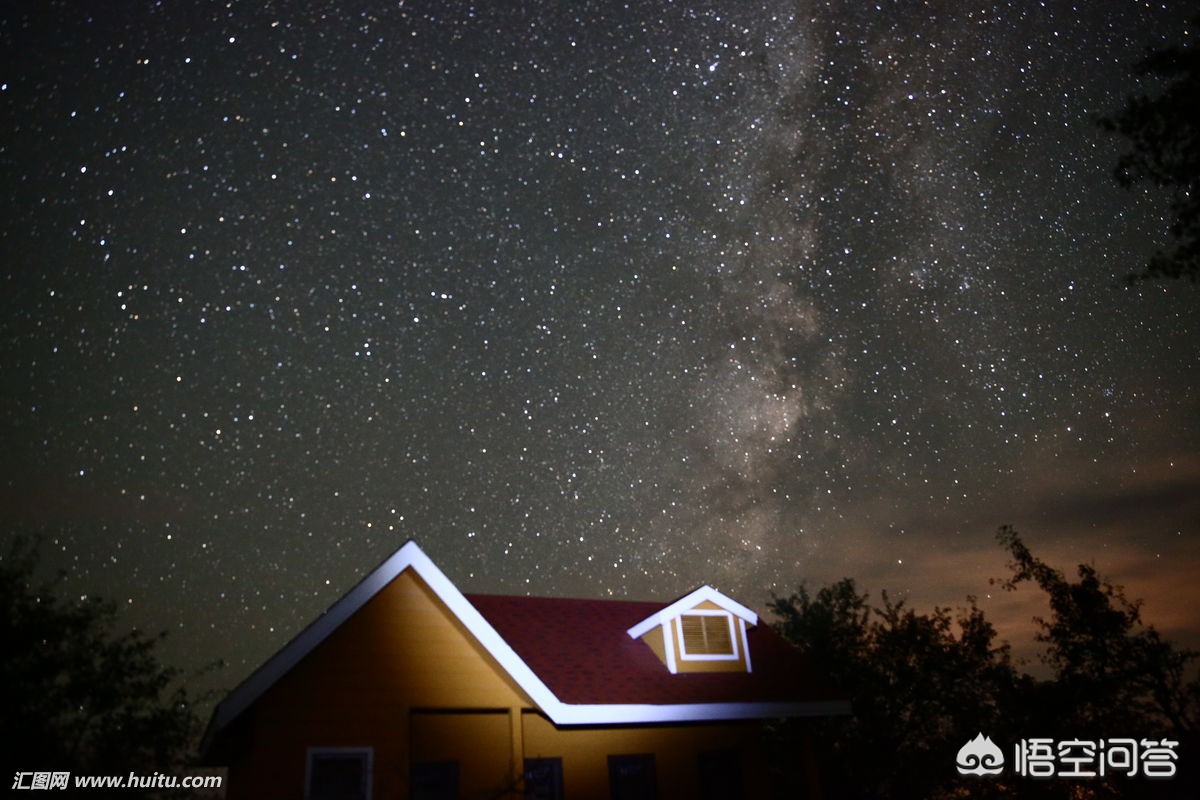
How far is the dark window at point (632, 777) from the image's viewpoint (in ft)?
59.2

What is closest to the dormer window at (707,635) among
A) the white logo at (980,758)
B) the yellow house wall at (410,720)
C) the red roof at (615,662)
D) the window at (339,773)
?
the red roof at (615,662)

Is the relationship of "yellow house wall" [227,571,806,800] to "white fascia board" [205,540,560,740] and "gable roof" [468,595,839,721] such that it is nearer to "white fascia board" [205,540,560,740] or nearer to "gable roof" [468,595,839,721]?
"white fascia board" [205,540,560,740]

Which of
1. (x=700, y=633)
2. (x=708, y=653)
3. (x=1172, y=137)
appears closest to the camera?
(x=1172, y=137)

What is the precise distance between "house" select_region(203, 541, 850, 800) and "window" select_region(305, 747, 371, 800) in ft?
0.08

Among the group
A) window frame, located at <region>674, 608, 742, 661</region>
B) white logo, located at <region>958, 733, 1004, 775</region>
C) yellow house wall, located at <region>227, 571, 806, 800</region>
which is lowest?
white logo, located at <region>958, 733, 1004, 775</region>

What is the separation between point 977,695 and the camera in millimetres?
34406

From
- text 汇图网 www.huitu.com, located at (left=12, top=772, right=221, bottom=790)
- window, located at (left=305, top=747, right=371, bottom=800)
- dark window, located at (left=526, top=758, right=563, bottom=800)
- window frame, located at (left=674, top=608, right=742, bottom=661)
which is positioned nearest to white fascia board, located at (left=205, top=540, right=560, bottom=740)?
window, located at (left=305, top=747, right=371, bottom=800)

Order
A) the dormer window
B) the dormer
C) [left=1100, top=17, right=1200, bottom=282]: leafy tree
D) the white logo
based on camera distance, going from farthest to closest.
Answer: the white logo
the dormer window
the dormer
[left=1100, top=17, right=1200, bottom=282]: leafy tree

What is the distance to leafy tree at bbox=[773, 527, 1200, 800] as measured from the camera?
3175 centimetres

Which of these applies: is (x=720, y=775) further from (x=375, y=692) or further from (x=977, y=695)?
(x=977, y=695)

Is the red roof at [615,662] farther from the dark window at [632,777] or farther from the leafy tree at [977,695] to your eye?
the leafy tree at [977,695]

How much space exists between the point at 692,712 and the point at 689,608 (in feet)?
9.61

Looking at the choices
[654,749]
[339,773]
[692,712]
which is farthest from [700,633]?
[339,773]

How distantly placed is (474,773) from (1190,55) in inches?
629
